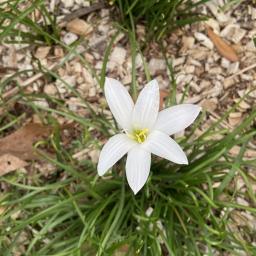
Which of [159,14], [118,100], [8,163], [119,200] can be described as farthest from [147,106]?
[8,163]

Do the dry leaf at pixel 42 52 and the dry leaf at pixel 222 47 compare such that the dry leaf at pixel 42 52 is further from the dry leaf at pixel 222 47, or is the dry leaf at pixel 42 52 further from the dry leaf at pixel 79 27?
the dry leaf at pixel 222 47

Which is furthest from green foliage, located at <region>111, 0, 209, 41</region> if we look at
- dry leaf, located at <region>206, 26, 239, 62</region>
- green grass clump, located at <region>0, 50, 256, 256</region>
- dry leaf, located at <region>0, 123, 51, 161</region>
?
dry leaf, located at <region>0, 123, 51, 161</region>

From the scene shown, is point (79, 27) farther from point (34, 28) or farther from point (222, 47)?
point (222, 47)

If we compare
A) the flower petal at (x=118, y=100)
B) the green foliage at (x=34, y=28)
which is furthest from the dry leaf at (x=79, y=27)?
the flower petal at (x=118, y=100)

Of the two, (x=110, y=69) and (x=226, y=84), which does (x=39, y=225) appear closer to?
(x=110, y=69)

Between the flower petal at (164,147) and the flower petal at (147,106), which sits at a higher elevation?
the flower petal at (147,106)

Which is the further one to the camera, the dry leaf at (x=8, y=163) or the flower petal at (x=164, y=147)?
the dry leaf at (x=8, y=163)

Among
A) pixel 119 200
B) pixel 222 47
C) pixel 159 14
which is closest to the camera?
pixel 119 200
